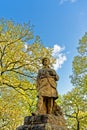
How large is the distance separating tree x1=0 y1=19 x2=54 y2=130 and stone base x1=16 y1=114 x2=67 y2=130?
9.32 metres

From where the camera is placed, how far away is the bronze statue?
33.2ft

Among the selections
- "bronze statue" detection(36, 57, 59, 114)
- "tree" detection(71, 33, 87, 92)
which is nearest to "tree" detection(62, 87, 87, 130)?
"tree" detection(71, 33, 87, 92)

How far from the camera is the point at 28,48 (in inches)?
781

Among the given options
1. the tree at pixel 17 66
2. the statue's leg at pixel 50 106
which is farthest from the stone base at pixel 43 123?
the tree at pixel 17 66

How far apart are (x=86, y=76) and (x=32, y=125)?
12.1 metres

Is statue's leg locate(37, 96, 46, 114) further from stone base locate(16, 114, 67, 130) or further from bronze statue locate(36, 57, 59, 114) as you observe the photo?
stone base locate(16, 114, 67, 130)

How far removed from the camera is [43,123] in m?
9.19

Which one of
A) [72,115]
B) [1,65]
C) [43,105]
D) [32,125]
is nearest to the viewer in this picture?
[32,125]

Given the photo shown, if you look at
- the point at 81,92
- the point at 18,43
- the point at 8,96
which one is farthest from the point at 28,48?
the point at 81,92

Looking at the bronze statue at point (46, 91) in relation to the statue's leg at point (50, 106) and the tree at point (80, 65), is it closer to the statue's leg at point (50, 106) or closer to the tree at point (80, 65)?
the statue's leg at point (50, 106)

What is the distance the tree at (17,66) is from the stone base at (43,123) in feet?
30.6

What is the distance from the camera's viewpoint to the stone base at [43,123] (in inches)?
354

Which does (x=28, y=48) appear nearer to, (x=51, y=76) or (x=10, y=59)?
(x=10, y=59)

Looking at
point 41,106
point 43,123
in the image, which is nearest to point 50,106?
point 41,106
